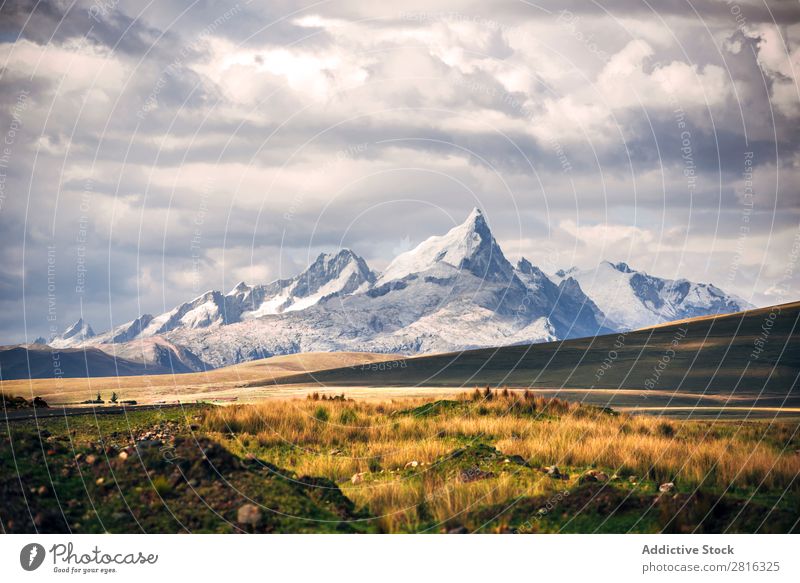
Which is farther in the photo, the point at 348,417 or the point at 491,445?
the point at 348,417

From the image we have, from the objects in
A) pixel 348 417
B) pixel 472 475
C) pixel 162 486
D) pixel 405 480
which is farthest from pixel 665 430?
pixel 162 486

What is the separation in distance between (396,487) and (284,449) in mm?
8215

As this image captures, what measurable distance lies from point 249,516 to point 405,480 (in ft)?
20.9

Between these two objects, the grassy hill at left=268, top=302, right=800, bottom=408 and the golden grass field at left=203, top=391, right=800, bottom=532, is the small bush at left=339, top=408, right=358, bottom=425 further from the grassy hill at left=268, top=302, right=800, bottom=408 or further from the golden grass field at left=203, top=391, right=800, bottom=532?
the grassy hill at left=268, top=302, right=800, bottom=408

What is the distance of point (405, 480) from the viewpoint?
25688 millimetres

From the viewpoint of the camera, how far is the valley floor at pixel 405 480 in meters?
21.2

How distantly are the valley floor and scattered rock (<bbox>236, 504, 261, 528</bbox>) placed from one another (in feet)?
0.13

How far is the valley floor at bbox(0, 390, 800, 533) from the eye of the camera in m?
21.2

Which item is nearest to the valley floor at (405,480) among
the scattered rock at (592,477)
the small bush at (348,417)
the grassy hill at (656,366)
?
the scattered rock at (592,477)

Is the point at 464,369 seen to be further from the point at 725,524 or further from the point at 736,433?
the point at 725,524

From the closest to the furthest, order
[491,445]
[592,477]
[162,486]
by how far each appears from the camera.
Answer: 1. [162,486]
2. [592,477]
3. [491,445]

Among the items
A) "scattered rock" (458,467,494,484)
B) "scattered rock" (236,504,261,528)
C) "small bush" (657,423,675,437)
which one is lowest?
"small bush" (657,423,675,437)

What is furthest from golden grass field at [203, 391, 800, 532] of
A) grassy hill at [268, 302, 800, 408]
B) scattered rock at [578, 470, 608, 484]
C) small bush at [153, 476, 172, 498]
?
grassy hill at [268, 302, 800, 408]

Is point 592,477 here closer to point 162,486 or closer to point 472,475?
point 472,475
